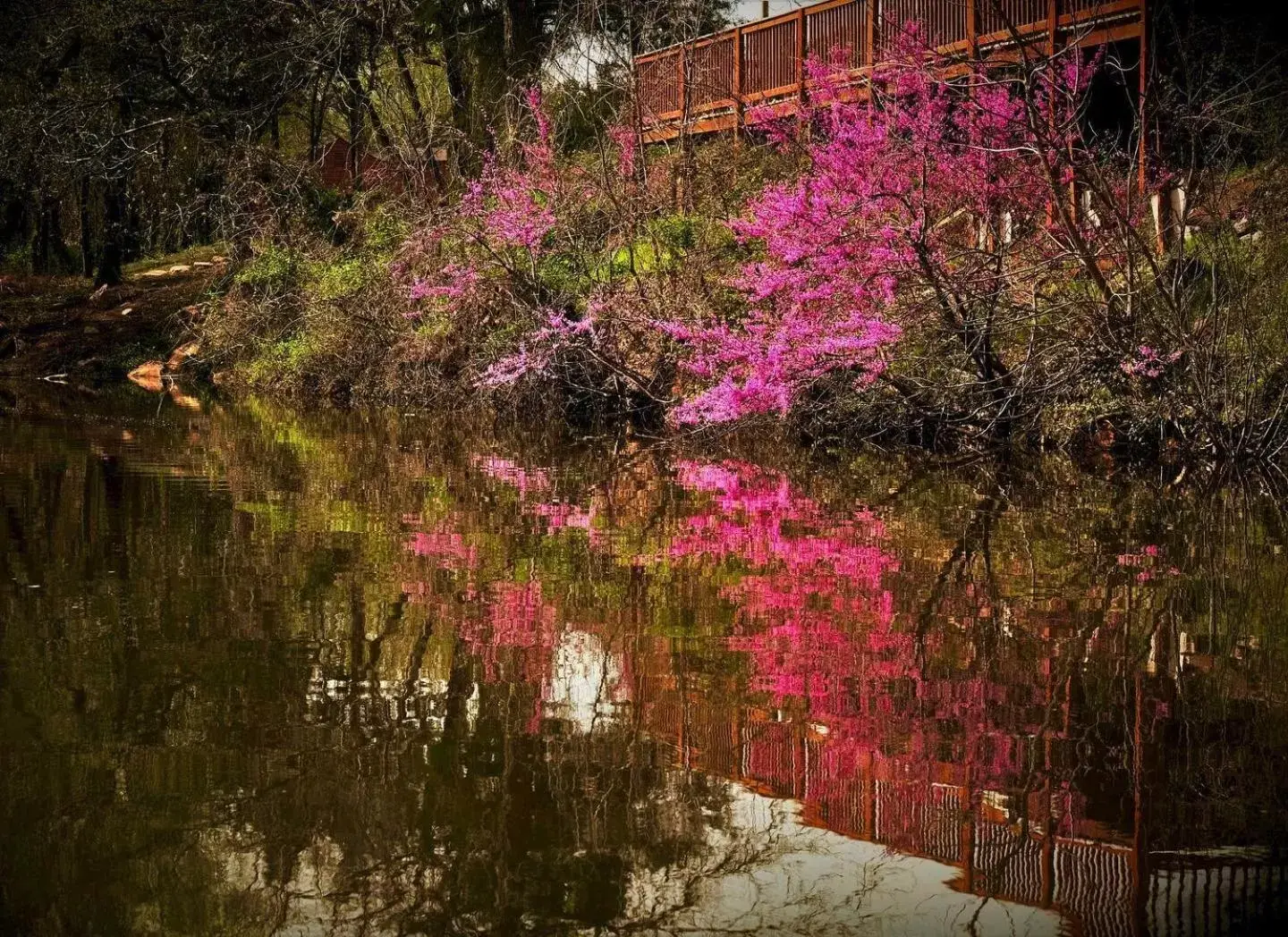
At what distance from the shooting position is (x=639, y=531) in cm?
916

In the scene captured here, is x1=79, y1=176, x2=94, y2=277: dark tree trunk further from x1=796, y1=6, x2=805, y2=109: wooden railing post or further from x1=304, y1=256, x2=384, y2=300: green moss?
x1=796, y1=6, x2=805, y2=109: wooden railing post

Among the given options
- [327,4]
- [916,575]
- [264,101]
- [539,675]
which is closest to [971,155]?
[916,575]

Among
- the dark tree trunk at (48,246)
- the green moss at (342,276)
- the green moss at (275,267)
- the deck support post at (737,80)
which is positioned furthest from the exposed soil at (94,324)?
the deck support post at (737,80)

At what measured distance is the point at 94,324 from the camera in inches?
1318

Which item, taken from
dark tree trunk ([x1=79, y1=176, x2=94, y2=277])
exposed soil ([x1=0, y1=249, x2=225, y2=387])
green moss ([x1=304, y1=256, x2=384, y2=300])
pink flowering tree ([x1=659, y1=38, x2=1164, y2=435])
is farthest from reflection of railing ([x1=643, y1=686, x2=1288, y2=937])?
dark tree trunk ([x1=79, y1=176, x2=94, y2=277])

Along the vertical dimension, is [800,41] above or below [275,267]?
above

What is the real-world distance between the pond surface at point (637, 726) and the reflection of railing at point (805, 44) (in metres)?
10.7

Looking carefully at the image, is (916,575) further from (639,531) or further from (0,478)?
(0,478)

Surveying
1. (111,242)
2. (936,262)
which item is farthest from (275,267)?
(936,262)

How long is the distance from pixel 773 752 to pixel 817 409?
12.7 m

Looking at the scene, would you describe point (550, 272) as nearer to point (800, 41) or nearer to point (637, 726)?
point (800, 41)

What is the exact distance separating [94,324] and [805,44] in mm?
19144

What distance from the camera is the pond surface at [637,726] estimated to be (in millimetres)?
3340

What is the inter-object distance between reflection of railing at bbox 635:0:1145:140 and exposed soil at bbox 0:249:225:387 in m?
12.3
